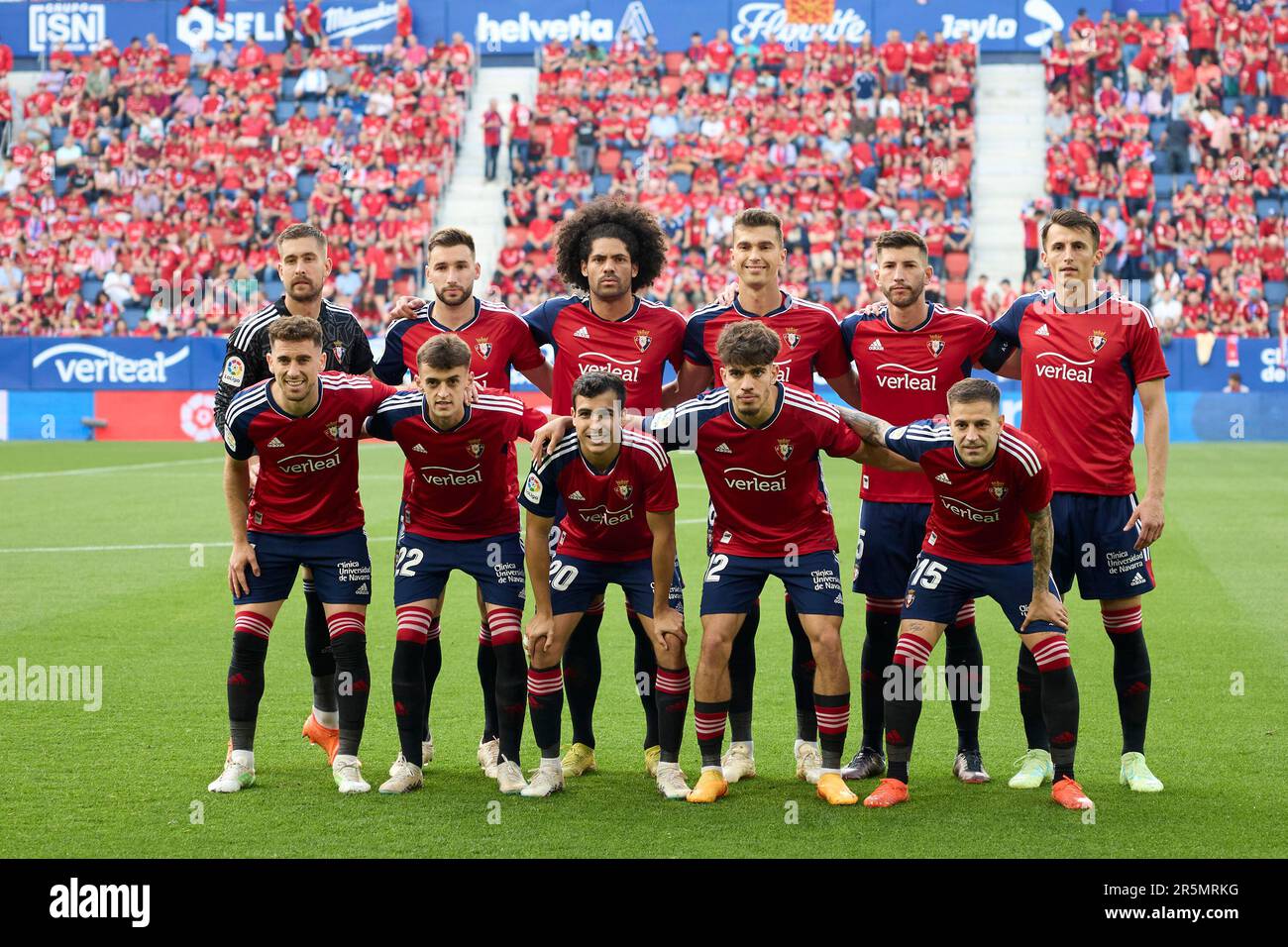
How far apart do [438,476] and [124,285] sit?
85.4 feet

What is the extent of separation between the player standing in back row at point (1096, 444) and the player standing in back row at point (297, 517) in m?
2.87

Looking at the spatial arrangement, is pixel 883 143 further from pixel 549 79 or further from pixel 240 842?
pixel 240 842

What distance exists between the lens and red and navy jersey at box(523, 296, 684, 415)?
680 cm

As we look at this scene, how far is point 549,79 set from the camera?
3438 centimetres

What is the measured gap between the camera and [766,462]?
6172 millimetres

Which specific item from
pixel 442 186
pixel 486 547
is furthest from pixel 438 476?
pixel 442 186

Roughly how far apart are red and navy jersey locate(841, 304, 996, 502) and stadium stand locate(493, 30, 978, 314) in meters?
21.4

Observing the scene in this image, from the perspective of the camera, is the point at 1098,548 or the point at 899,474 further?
the point at 899,474

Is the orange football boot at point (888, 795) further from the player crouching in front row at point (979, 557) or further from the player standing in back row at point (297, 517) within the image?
the player standing in back row at point (297, 517)

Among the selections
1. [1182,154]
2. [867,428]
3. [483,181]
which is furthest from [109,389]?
[867,428]

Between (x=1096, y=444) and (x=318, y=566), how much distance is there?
3.37 meters

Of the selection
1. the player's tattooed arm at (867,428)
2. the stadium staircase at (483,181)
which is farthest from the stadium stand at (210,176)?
the player's tattooed arm at (867,428)

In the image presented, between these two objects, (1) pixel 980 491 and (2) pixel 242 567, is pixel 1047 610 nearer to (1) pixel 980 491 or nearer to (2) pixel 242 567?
(1) pixel 980 491

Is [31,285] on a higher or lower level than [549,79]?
lower
